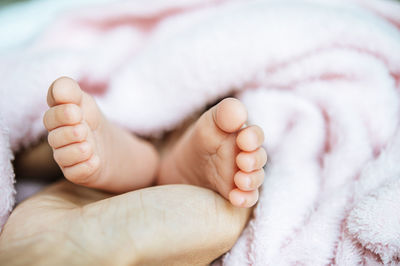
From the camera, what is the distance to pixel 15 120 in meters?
0.64

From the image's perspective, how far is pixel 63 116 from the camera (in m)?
0.44

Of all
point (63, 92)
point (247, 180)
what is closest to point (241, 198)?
point (247, 180)

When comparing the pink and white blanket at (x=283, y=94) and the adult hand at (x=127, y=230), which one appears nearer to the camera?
the adult hand at (x=127, y=230)

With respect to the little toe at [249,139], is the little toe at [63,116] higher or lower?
higher

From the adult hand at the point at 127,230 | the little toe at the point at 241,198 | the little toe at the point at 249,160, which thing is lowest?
the adult hand at the point at 127,230

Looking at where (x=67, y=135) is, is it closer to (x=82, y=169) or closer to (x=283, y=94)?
(x=82, y=169)

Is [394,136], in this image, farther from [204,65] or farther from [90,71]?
[90,71]

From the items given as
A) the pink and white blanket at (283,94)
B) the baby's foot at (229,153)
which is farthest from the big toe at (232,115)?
the pink and white blanket at (283,94)

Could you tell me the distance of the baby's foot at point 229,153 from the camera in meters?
0.44

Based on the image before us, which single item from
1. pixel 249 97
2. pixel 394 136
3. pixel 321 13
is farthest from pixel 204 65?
pixel 394 136

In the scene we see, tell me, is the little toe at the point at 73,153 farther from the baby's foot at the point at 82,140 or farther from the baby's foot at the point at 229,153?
the baby's foot at the point at 229,153

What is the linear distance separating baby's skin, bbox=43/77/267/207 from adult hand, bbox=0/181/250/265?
41 mm

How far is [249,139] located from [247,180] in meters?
0.05

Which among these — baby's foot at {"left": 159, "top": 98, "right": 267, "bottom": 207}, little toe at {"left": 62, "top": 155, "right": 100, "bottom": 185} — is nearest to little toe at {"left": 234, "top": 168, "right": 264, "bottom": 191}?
baby's foot at {"left": 159, "top": 98, "right": 267, "bottom": 207}
